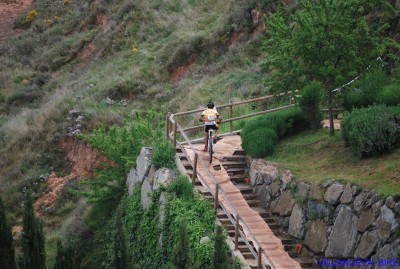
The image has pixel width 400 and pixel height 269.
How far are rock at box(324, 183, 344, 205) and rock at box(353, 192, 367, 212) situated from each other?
583mm

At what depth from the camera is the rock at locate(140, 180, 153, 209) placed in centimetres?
2018

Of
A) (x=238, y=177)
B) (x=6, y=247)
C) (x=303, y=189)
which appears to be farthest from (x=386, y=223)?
(x=6, y=247)

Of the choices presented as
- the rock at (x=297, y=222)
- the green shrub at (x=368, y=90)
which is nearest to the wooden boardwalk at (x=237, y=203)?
the rock at (x=297, y=222)

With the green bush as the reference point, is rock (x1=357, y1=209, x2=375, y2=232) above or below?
below

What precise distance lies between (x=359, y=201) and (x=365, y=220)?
0.49m

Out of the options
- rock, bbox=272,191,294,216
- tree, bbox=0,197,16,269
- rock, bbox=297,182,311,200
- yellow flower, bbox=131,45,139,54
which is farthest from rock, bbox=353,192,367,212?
yellow flower, bbox=131,45,139,54

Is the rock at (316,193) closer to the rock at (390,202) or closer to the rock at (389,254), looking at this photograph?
the rock at (390,202)

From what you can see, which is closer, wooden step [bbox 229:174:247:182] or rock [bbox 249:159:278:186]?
rock [bbox 249:159:278:186]

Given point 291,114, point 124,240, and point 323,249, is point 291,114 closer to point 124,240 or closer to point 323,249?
point 323,249

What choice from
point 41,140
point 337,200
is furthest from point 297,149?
point 41,140

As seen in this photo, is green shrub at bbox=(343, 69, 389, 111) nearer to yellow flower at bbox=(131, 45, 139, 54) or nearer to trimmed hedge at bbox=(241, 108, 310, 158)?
trimmed hedge at bbox=(241, 108, 310, 158)

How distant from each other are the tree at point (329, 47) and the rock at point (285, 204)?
3.26 meters

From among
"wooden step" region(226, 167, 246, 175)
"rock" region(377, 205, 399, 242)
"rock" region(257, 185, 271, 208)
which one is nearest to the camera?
"rock" region(377, 205, 399, 242)

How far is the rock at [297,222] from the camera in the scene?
17.1 metres
